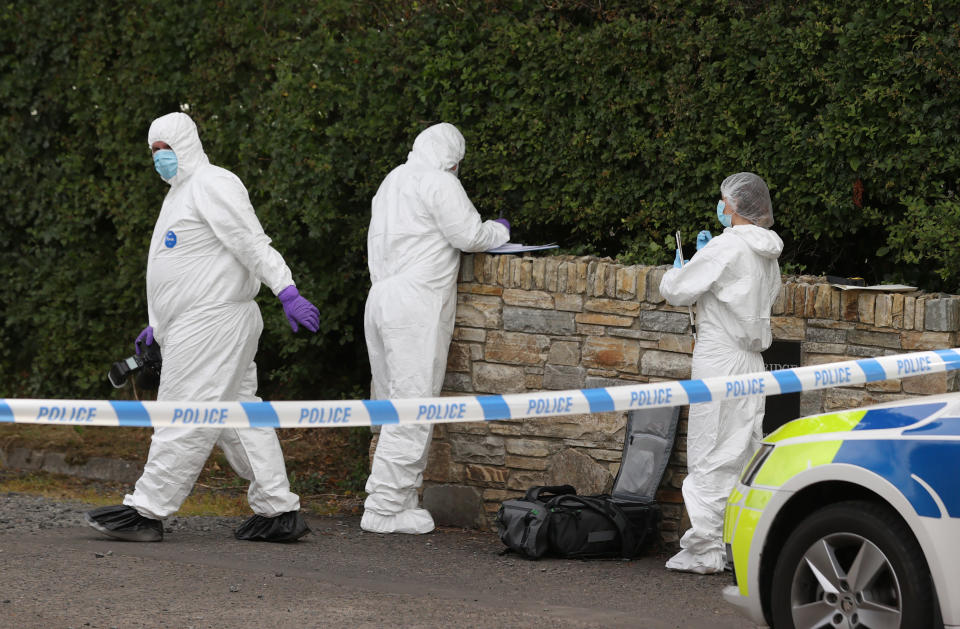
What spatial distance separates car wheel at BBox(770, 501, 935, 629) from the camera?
14.2 feet

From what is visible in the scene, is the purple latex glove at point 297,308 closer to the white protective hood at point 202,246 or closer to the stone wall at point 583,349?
the white protective hood at point 202,246

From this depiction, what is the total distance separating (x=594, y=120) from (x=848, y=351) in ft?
7.46

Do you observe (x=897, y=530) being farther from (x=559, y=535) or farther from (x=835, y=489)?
(x=559, y=535)

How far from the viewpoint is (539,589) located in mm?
6301

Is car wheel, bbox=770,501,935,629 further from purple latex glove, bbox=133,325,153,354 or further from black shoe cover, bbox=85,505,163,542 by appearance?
purple latex glove, bbox=133,325,153,354

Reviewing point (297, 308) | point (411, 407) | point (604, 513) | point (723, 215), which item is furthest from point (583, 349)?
point (411, 407)

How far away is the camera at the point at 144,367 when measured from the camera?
730 cm

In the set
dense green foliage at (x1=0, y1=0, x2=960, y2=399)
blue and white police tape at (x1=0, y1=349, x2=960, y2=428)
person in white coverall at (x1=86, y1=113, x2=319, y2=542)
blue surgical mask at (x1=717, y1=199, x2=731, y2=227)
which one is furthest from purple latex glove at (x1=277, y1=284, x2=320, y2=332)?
blue surgical mask at (x1=717, y1=199, x2=731, y2=227)

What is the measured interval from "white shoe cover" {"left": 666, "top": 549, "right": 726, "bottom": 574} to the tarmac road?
0.23ft

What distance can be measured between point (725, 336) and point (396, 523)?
2.36 metres

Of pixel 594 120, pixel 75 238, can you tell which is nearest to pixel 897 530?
pixel 594 120

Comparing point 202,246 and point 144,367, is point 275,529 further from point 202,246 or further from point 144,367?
point 202,246

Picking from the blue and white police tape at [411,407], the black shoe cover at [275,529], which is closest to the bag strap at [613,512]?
the black shoe cover at [275,529]

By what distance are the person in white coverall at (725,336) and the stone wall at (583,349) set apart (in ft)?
1.57
